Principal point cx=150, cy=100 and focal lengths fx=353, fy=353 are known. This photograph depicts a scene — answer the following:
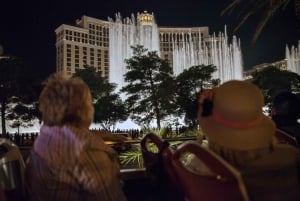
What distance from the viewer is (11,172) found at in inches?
64.7

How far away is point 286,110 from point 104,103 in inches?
860

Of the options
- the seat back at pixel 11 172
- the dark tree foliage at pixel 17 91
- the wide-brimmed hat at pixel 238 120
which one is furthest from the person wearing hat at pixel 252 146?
the dark tree foliage at pixel 17 91

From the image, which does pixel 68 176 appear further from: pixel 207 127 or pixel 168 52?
pixel 168 52

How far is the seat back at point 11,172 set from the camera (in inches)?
63.7

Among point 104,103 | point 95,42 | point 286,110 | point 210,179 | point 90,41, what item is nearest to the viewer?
point 210,179

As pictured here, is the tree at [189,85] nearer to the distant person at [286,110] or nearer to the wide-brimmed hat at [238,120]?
the distant person at [286,110]

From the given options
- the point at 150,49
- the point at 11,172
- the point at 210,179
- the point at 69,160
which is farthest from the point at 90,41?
the point at 210,179

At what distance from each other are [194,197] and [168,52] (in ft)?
235

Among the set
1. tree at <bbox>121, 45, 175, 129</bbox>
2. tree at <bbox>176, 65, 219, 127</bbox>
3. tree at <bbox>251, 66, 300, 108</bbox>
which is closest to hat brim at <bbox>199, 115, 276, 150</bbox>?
tree at <bbox>121, 45, 175, 129</bbox>

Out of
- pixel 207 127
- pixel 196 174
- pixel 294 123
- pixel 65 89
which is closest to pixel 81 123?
pixel 65 89

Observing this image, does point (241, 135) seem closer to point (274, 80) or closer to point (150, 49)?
point (274, 80)

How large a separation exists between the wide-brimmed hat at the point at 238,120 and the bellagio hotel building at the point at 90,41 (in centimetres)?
6265

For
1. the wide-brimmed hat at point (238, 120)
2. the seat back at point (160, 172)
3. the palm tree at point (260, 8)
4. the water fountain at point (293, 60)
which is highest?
the water fountain at point (293, 60)

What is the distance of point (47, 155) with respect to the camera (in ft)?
5.26
